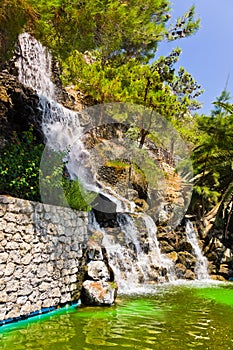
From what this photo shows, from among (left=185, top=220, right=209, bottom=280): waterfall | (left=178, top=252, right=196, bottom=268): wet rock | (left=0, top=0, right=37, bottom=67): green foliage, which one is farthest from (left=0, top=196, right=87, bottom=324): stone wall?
(left=185, top=220, right=209, bottom=280): waterfall

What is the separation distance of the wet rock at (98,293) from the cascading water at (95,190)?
2287mm

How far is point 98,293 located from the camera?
7.43 m

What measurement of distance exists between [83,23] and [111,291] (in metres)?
6.30

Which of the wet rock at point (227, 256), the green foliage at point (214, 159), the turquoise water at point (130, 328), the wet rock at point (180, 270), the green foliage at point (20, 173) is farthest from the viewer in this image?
the green foliage at point (214, 159)

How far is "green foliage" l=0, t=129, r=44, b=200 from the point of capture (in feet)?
22.5

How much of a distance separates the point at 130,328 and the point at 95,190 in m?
8.37

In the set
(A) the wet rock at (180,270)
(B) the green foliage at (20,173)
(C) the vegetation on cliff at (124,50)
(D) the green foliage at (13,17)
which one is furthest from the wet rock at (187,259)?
(D) the green foliage at (13,17)

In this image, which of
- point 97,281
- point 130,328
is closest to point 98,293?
point 97,281

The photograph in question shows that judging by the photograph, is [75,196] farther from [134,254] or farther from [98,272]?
[134,254]

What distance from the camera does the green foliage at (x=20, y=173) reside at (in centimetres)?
686

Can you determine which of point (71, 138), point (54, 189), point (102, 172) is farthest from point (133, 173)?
point (54, 189)

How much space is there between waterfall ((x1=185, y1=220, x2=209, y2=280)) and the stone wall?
8.53 m

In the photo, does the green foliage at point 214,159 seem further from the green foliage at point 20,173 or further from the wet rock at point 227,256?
the green foliage at point 20,173

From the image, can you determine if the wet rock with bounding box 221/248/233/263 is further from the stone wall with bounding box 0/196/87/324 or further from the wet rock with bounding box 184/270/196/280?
the stone wall with bounding box 0/196/87/324
